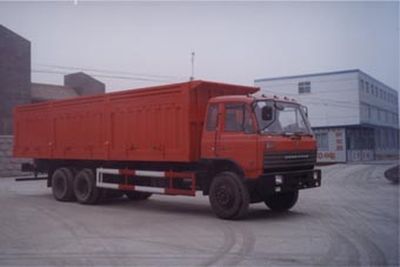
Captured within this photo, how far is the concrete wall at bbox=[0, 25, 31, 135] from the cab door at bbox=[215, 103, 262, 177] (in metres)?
30.8

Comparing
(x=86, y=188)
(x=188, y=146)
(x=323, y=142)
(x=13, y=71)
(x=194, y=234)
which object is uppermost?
(x=13, y=71)

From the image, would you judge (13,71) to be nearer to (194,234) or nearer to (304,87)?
(304,87)

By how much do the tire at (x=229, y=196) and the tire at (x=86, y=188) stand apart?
15.2ft

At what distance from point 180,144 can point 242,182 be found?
1.95 meters

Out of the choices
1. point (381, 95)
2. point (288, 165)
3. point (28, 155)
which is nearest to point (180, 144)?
point (288, 165)

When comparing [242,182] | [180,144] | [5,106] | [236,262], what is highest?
[5,106]

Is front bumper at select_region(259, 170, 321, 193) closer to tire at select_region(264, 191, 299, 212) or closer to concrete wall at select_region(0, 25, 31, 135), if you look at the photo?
tire at select_region(264, 191, 299, 212)

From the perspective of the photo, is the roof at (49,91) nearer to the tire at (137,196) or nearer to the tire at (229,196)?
the tire at (137,196)

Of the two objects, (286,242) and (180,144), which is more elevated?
(180,144)

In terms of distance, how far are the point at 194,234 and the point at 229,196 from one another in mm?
1905

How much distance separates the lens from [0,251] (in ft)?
28.2

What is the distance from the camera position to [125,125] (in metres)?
14.3

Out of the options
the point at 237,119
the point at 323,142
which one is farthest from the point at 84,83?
the point at 237,119

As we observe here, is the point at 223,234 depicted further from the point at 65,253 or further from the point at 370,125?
the point at 370,125
